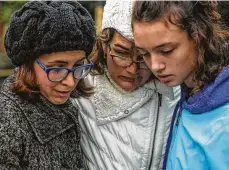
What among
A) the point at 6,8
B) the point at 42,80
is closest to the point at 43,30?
the point at 42,80

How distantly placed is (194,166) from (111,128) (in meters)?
0.66

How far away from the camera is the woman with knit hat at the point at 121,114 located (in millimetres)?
2434

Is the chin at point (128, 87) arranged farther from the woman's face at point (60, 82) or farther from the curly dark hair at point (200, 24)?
the curly dark hair at point (200, 24)

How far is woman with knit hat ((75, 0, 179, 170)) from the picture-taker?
2.43m

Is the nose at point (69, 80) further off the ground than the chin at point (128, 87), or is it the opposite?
the nose at point (69, 80)

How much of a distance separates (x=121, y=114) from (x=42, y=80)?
1.85 feet

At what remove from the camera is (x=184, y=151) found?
203cm

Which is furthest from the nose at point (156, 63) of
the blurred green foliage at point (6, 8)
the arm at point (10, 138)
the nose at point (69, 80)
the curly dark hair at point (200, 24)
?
the blurred green foliage at point (6, 8)

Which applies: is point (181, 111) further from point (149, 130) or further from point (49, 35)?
point (49, 35)

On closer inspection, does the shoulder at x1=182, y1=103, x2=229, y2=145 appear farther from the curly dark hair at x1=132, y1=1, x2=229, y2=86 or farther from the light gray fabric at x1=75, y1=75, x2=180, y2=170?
the light gray fabric at x1=75, y1=75, x2=180, y2=170

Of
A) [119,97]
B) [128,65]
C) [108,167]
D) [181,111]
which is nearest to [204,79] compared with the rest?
[181,111]

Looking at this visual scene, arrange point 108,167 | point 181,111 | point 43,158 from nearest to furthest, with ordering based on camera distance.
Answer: point 43,158 < point 181,111 < point 108,167

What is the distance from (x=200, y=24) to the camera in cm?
197

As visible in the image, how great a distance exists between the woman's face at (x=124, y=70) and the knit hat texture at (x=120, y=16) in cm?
5
